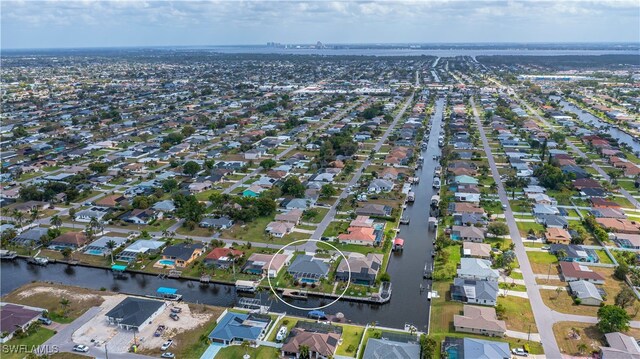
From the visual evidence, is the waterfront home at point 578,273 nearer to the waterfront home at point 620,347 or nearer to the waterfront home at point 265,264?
the waterfront home at point 620,347

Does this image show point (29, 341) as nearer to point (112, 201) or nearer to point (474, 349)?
point (112, 201)

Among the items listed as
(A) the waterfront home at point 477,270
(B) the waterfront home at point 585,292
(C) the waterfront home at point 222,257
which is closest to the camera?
(B) the waterfront home at point 585,292

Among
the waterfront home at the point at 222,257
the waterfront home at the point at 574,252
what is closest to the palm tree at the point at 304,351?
the waterfront home at the point at 222,257

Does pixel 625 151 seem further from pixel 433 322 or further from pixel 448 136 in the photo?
pixel 433 322

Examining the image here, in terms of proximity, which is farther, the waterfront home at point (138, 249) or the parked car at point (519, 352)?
the waterfront home at point (138, 249)

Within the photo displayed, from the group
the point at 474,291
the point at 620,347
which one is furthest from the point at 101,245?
the point at 620,347

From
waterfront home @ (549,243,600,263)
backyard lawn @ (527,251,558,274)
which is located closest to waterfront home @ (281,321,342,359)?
backyard lawn @ (527,251,558,274)
